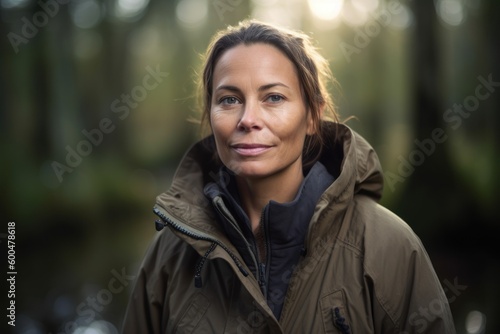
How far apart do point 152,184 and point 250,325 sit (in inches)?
627

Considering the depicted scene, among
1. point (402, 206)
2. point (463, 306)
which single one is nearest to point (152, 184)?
point (402, 206)

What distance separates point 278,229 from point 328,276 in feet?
0.94

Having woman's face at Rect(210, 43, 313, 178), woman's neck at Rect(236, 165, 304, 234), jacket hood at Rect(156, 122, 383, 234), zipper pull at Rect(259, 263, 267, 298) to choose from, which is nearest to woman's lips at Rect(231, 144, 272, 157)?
woman's face at Rect(210, 43, 313, 178)

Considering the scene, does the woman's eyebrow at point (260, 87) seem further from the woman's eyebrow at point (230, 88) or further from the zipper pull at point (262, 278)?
the zipper pull at point (262, 278)

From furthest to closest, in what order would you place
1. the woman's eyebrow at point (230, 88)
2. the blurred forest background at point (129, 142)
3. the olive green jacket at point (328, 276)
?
the blurred forest background at point (129, 142)
the woman's eyebrow at point (230, 88)
the olive green jacket at point (328, 276)

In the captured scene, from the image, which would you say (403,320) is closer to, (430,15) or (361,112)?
(430,15)

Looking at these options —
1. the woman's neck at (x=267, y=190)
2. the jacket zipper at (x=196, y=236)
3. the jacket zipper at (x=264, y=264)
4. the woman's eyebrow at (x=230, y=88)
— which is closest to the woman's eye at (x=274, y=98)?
the woman's eyebrow at (x=230, y=88)

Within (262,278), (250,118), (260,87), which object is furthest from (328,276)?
(260,87)

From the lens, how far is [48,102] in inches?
460

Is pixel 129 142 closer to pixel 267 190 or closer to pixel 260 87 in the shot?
pixel 267 190

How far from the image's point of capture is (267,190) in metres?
2.52

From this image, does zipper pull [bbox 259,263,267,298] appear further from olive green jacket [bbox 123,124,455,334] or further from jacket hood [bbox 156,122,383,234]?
jacket hood [bbox 156,122,383,234]

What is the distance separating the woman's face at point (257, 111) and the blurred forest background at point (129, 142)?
45cm

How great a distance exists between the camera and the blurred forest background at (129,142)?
6.43 metres
